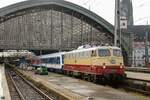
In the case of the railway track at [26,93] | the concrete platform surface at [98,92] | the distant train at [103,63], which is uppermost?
the distant train at [103,63]

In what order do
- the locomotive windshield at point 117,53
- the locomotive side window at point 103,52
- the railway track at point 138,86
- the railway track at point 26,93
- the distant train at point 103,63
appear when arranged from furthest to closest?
the locomotive windshield at point 117,53 < the locomotive side window at point 103,52 < the distant train at point 103,63 < the railway track at point 138,86 < the railway track at point 26,93

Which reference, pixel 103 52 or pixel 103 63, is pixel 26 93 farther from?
pixel 103 52

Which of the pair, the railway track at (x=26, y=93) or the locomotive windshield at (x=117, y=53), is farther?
the locomotive windshield at (x=117, y=53)

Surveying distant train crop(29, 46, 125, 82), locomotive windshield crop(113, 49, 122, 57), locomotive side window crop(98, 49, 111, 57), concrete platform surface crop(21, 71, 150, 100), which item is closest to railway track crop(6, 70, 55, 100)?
concrete platform surface crop(21, 71, 150, 100)

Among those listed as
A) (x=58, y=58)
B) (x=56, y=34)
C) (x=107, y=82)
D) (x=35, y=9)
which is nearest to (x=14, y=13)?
(x=35, y=9)

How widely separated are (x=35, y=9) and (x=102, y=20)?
77.5 feet

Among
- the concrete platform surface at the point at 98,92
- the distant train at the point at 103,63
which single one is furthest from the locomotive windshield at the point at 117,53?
the concrete platform surface at the point at 98,92

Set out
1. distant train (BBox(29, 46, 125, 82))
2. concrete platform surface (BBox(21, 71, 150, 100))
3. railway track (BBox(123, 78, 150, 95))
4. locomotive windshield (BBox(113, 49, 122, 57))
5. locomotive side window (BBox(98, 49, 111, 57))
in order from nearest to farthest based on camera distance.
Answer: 1. concrete platform surface (BBox(21, 71, 150, 100))
2. railway track (BBox(123, 78, 150, 95))
3. distant train (BBox(29, 46, 125, 82))
4. locomotive side window (BBox(98, 49, 111, 57))
5. locomotive windshield (BBox(113, 49, 122, 57))

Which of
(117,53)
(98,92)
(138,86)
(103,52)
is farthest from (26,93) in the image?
(138,86)

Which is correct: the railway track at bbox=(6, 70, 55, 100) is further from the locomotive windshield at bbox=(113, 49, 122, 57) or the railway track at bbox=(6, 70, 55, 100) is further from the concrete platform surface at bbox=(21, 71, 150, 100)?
the locomotive windshield at bbox=(113, 49, 122, 57)

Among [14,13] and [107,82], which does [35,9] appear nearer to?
[14,13]

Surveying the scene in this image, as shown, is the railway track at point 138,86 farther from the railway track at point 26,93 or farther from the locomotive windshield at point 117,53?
the railway track at point 26,93

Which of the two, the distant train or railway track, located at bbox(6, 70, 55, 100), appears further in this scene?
the distant train

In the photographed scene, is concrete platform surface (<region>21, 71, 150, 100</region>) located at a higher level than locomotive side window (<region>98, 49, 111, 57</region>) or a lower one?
lower
